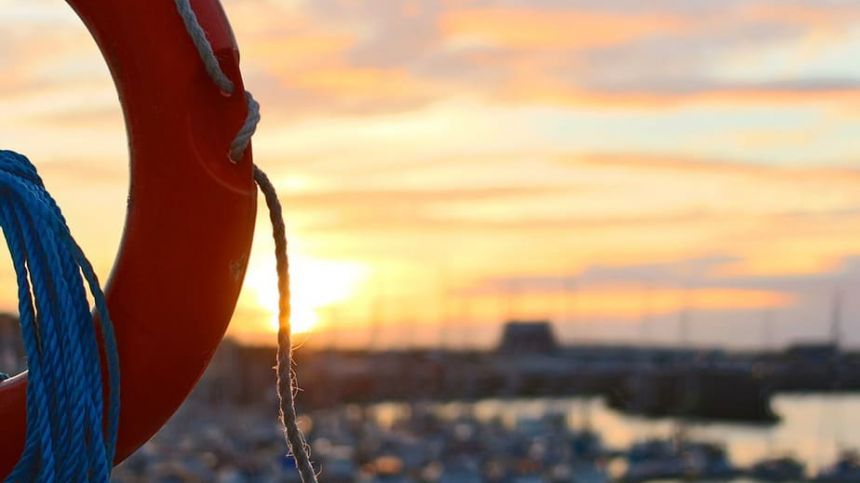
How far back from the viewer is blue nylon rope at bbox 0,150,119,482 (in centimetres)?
208

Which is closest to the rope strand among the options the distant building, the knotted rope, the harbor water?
the knotted rope

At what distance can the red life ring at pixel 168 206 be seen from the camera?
215 cm

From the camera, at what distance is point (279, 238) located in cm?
231

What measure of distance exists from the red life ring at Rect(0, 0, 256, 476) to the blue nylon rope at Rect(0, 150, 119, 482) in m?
0.06

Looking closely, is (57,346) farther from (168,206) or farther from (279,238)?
(279,238)

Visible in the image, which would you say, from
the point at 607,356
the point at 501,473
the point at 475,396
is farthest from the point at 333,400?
the point at 607,356

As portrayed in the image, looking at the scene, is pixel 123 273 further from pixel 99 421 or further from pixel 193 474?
pixel 193 474

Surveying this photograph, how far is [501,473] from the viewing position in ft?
90.6

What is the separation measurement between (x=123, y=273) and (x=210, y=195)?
0.19m

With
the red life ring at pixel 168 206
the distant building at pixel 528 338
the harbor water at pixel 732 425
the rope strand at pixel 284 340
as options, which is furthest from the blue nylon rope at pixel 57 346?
the distant building at pixel 528 338

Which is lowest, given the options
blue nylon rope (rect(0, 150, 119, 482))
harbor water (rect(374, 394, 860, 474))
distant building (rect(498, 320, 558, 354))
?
blue nylon rope (rect(0, 150, 119, 482))

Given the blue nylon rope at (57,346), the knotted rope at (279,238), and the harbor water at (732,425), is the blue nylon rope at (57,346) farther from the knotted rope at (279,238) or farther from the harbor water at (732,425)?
the harbor water at (732,425)

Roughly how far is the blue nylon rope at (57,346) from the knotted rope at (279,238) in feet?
0.89

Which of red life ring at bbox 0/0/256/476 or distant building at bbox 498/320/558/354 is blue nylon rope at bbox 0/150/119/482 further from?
distant building at bbox 498/320/558/354
